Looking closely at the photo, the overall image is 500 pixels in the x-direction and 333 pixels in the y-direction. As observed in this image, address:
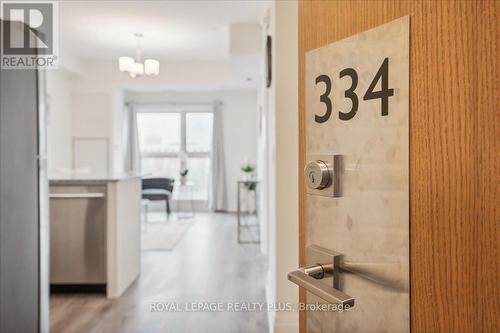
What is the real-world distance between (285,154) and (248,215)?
5237mm

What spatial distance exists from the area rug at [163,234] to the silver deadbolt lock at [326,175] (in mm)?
4189

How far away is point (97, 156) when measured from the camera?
21.8 ft

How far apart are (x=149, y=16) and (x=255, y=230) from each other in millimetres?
3344

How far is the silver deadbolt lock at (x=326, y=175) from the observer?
26.0 inches

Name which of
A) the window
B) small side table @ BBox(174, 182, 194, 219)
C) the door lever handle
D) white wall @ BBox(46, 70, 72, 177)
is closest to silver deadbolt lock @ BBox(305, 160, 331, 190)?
the door lever handle

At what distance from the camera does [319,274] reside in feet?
2.29

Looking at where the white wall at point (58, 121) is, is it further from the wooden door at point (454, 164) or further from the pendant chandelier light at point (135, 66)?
the wooden door at point (454, 164)

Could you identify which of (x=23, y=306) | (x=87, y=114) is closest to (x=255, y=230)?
(x=87, y=114)

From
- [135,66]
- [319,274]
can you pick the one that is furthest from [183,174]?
[319,274]

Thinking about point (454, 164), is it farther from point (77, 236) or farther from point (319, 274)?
point (77, 236)

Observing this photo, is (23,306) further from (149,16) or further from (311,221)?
(149,16)

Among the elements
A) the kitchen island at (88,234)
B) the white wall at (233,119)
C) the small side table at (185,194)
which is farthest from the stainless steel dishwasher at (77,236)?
the white wall at (233,119)

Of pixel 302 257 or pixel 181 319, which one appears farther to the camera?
pixel 181 319

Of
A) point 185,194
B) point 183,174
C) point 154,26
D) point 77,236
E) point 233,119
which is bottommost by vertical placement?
point 185,194
